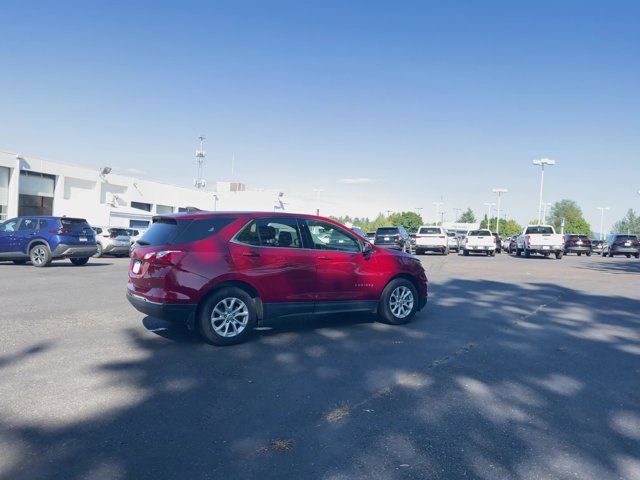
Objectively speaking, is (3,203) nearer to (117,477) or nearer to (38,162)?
(38,162)

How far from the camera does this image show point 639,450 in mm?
3471

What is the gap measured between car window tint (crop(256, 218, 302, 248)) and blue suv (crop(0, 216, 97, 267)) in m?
12.0

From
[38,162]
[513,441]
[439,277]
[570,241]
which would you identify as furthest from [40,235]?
[570,241]

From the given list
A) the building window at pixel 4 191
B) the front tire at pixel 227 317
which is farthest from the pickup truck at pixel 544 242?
the building window at pixel 4 191

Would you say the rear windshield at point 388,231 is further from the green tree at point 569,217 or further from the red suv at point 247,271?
the green tree at point 569,217

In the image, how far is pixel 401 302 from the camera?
752cm

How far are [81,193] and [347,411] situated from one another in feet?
142

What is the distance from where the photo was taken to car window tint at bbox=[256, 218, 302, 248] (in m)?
6.46

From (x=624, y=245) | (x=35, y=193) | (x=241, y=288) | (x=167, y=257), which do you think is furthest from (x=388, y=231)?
(x=35, y=193)

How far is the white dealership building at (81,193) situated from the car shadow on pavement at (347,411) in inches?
1277

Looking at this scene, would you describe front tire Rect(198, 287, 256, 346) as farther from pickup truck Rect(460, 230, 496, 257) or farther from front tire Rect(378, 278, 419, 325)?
pickup truck Rect(460, 230, 496, 257)

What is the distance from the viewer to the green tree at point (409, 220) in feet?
417

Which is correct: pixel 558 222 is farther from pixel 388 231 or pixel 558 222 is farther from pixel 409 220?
pixel 388 231

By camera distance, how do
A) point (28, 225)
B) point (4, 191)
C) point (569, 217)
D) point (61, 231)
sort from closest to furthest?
point (61, 231), point (28, 225), point (4, 191), point (569, 217)
